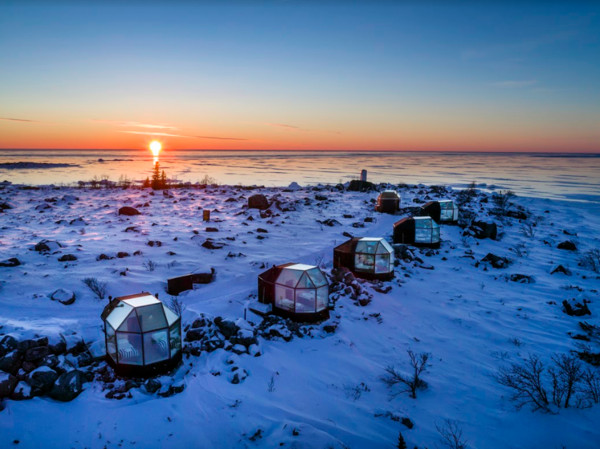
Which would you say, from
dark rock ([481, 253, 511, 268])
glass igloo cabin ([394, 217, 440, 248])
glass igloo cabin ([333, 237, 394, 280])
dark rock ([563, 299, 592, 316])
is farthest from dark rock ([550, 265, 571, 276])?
glass igloo cabin ([333, 237, 394, 280])

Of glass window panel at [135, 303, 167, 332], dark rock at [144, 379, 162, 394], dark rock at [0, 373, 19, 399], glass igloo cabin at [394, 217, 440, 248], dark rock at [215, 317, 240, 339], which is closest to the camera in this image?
dark rock at [0, 373, 19, 399]

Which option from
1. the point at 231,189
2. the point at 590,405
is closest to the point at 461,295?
the point at 590,405

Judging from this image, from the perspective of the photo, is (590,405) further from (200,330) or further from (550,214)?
(550,214)

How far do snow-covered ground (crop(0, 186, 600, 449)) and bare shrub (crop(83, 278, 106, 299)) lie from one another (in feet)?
0.78

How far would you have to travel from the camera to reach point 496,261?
58.5 ft

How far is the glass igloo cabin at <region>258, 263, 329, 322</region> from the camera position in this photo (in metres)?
11.4

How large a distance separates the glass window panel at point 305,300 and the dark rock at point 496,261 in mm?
11274

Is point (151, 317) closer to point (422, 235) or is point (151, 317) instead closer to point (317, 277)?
point (317, 277)

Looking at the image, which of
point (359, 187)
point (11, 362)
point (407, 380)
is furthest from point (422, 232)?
point (359, 187)

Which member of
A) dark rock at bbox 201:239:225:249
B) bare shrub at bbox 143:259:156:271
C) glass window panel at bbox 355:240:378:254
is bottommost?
bare shrub at bbox 143:259:156:271

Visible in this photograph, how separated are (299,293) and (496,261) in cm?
1179

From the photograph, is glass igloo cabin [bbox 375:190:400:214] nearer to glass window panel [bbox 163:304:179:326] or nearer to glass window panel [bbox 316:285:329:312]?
glass window panel [bbox 316:285:329:312]

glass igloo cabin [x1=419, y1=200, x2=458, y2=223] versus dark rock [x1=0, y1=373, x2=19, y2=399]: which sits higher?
glass igloo cabin [x1=419, y1=200, x2=458, y2=223]

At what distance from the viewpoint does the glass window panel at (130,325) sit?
840 cm
